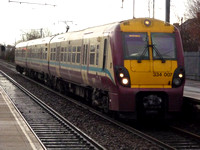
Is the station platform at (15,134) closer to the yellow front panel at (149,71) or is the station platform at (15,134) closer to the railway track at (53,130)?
the railway track at (53,130)

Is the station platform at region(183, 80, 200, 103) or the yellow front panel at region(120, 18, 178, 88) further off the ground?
the yellow front panel at region(120, 18, 178, 88)

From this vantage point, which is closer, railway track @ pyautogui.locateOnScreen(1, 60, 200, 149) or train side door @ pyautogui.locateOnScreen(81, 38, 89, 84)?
railway track @ pyautogui.locateOnScreen(1, 60, 200, 149)

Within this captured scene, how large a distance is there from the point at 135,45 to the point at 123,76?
3.35 ft

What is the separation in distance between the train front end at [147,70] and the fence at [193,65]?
23.9 m

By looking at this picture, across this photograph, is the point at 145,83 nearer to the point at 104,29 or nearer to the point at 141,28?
the point at 141,28

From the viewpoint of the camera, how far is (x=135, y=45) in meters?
13.0

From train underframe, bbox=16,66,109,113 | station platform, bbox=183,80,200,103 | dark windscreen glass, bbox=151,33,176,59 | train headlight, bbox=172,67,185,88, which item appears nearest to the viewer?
train headlight, bbox=172,67,185,88

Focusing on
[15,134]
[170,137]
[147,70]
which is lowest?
[170,137]

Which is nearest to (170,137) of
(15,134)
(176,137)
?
(176,137)

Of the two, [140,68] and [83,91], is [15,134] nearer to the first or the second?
[140,68]

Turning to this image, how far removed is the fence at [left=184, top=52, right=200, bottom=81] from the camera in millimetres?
36969

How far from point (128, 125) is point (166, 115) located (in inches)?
48.5

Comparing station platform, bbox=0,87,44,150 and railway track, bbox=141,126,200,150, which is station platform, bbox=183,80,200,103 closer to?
railway track, bbox=141,126,200,150

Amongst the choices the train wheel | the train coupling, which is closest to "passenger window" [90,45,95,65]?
the train wheel
